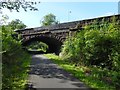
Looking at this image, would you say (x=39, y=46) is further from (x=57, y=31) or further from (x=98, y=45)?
(x=98, y=45)

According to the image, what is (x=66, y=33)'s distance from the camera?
40.9 meters

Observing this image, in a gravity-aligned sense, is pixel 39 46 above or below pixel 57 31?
below

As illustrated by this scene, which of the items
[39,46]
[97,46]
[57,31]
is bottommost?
[39,46]

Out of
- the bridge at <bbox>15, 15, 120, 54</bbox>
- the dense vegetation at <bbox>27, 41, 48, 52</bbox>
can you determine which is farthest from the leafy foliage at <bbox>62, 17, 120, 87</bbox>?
the dense vegetation at <bbox>27, 41, 48, 52</bbox>

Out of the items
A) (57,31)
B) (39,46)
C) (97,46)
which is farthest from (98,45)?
(39,46)

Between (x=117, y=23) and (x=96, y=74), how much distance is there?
10.6 meters

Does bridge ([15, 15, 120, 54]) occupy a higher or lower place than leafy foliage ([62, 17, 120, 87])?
higher

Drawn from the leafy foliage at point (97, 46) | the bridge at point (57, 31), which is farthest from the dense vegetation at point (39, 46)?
the leafy foliage at point (97, 46)

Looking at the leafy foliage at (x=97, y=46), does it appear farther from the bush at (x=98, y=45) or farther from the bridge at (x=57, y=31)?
the bridge at (x=57, y=31)

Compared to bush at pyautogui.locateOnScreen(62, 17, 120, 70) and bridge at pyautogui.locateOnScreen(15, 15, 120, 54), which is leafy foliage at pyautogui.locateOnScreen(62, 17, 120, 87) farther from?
bridge at pyautogui.locateOnScreen(15, 15, 120, 54)

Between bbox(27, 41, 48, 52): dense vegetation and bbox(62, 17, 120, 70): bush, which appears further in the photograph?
bbox(27, 41, 48, 52): dense vegetation

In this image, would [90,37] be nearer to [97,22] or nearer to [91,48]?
[91,48]

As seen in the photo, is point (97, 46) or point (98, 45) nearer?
point (97, 46)

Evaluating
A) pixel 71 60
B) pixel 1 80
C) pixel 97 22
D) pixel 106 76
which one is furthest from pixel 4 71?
pixel 97 22
